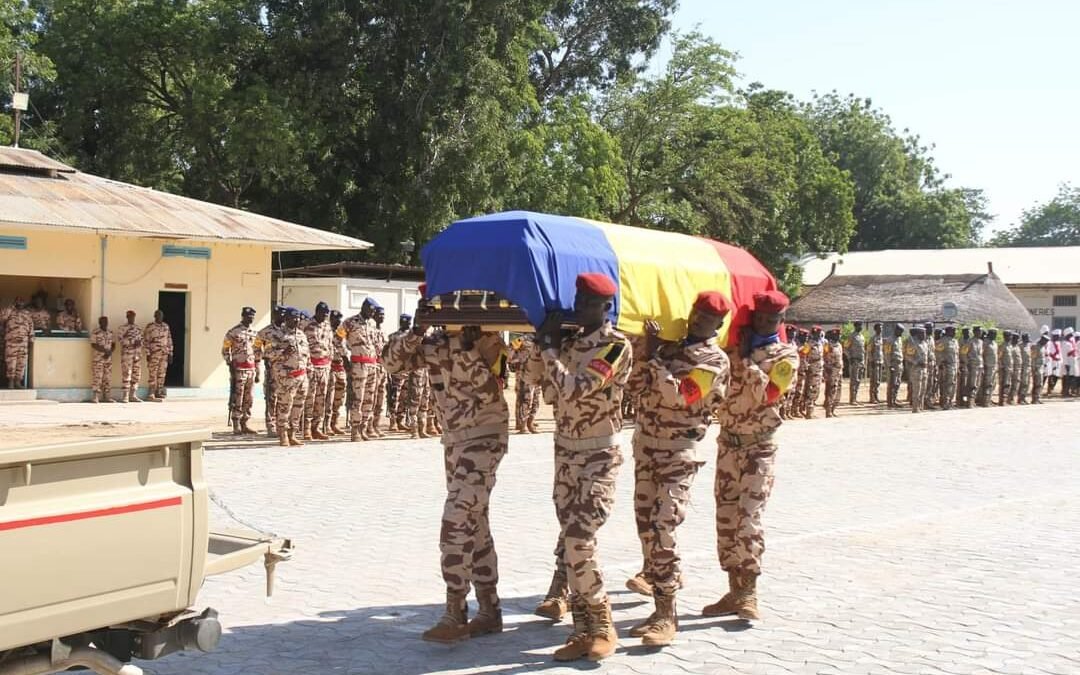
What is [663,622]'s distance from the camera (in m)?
6.00

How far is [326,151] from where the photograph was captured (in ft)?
100

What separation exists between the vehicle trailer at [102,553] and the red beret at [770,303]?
11.7 ft

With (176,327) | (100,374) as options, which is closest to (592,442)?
(100,374)

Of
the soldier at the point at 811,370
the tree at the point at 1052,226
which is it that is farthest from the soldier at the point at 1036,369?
the tree at the point at 1052,226

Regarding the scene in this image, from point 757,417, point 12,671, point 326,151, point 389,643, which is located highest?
point 326,151

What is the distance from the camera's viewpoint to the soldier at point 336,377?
1638 cm

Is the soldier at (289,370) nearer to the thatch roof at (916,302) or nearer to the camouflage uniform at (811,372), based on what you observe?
the camouflage uniform at (811,372)

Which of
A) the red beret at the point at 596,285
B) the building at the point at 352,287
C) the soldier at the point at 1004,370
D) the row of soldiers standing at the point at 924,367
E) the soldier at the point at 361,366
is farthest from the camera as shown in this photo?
the soldier at the point at 1004,370

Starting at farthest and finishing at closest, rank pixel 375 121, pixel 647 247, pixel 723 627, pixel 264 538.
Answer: pixel 375 121, pixel 647 247, pixel 723 627, pixel 264 538

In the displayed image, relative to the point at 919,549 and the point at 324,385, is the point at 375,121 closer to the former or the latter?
the point at 324,385

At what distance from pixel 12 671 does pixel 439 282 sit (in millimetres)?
3124

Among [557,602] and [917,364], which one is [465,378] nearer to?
[557,602]

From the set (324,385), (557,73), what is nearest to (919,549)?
(324,385)

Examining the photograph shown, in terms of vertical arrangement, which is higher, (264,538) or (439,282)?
(439,282)
